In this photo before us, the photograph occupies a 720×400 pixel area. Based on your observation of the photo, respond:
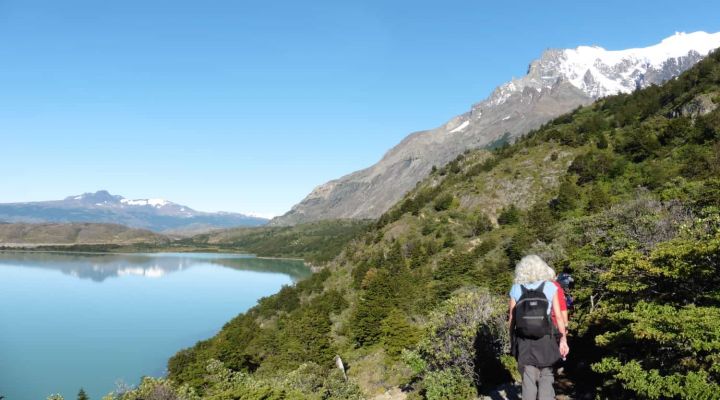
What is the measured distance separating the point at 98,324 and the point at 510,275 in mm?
85929

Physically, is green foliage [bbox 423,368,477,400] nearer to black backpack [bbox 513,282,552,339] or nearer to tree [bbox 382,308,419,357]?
black backpack [bbox 513,282,552,339]

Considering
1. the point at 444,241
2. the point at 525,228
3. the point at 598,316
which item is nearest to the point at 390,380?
the point at 598,316

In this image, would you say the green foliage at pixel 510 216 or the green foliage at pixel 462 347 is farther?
the green foliage at pixel 510 216

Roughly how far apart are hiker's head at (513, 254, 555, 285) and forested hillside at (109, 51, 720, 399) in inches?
160

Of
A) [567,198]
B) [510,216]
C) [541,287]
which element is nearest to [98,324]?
[510,216]

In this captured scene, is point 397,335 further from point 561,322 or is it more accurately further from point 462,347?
point 561,322

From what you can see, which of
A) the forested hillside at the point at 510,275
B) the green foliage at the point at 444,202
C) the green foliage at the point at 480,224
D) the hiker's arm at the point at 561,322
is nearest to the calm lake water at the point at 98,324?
the forested hillside at the point at 510,275

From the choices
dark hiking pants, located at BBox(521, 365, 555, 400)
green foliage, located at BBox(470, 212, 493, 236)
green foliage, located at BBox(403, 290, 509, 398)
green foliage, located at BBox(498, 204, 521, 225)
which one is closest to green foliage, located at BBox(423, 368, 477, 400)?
green foliage, located at BBox(403, 290, 509, 398)

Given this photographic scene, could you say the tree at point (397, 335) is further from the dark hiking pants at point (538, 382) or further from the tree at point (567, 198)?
the tree at point (567, 198)

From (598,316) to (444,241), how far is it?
63094 millimetres

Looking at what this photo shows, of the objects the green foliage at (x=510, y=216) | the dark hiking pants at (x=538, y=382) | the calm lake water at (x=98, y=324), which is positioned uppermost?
the green foliage at (x=510, y=216)

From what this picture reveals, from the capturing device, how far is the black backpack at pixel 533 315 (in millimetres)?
7492

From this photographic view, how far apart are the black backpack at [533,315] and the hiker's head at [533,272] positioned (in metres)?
0.19

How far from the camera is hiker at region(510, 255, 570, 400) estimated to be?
24.7 ft
